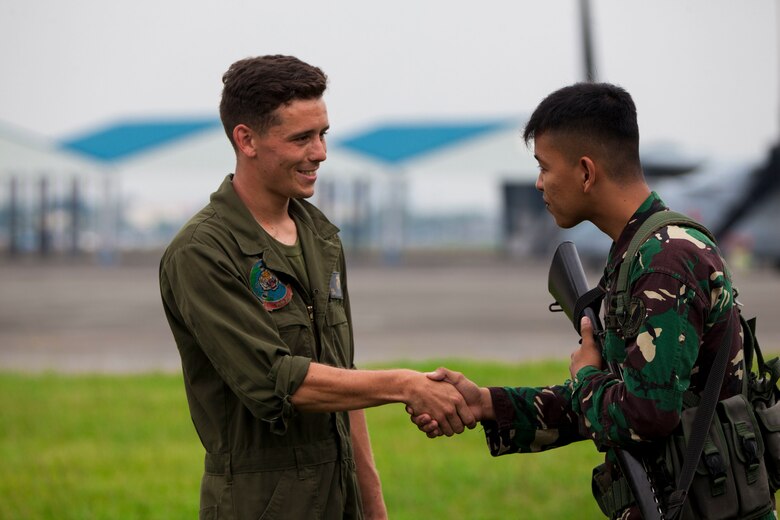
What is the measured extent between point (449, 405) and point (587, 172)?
36.1 inches

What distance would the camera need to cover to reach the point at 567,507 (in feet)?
21.1

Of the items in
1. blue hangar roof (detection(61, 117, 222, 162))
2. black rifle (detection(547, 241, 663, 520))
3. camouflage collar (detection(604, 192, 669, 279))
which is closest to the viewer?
black rifle (detection(547, 241, 663, 520))

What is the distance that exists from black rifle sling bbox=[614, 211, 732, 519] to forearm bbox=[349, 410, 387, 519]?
3.53 ft

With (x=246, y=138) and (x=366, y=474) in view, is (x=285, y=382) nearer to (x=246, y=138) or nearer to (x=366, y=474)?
(x=366, y=474)

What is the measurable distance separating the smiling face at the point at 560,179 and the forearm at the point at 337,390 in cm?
73

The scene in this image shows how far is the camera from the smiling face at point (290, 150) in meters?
3.28

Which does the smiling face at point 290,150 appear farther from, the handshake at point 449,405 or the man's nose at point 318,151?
the handshake at point 449,405

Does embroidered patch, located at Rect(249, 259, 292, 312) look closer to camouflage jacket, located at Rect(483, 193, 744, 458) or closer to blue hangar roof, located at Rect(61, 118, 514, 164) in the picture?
camouflage jacket, located at Rect(483, 193, 744, 458)

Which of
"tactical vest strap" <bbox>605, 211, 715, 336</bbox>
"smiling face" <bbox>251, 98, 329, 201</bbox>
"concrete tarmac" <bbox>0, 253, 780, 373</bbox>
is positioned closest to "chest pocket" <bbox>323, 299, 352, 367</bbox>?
"smiling face" <bbox>251, 98, 329, 201</bbox>

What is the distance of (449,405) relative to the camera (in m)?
3.47

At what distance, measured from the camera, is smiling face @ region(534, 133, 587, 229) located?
3012 mm

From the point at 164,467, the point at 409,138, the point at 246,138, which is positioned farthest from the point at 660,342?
the point at 409,138

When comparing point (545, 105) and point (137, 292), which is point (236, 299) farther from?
point (137, 292)

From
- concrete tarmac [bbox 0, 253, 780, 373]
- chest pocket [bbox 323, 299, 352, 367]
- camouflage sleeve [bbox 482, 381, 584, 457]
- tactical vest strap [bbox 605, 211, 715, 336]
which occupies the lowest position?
concrete tarmac [bbox 0, 253, 780, 373]
